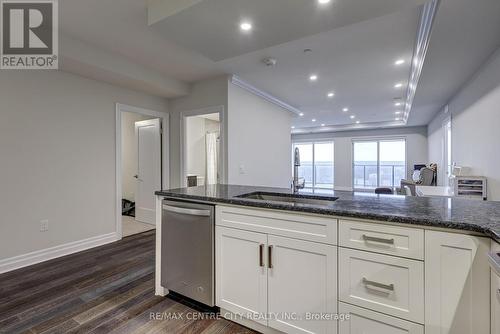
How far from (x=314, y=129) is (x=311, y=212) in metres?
8.80

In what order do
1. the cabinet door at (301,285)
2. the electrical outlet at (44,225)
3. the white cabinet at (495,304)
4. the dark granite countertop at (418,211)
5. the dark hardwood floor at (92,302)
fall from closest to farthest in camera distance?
the white cabinet at (495,304), the dark granite countertop at (418,211), the cabinet door at (301,285), the dark hardwood floor at (92,302), the electrical outlet at (44,225)

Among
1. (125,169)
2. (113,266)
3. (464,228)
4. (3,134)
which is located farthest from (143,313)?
(125,169)

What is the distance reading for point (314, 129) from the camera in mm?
9727

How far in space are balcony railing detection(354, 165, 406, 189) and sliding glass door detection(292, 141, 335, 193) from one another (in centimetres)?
101

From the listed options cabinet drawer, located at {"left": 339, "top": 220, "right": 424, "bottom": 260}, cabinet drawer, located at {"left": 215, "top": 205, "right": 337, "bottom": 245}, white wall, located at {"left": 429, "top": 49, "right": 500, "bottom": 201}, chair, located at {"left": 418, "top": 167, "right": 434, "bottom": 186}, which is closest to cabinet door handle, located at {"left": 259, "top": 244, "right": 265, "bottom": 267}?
cabinet drawer, located at {"left": 215, "top": 205, "right": 337, "bottom": 245}

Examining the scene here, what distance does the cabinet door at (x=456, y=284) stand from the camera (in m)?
1.05

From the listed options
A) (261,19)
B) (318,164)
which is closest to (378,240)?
(261,19)

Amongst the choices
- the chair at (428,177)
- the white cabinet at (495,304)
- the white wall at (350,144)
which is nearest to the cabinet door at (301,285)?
the white cabinet at (495,304)

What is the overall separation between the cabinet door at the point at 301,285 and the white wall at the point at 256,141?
234 cm

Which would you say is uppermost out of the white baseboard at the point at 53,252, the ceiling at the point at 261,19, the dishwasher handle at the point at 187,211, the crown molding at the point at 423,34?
the crown molding at the point at 423,34

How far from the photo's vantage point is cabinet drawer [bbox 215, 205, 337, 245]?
4.55ft

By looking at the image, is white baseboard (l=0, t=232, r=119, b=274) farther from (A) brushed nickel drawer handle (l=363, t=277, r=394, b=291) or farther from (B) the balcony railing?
(B) the balcony railing

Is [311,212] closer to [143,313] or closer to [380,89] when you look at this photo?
[143,313]

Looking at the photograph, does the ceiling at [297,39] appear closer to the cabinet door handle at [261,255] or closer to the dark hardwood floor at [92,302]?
the cabinet door handle at [261,255]
